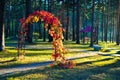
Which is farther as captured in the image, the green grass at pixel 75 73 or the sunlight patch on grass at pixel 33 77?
the green grass at pixel 75 73

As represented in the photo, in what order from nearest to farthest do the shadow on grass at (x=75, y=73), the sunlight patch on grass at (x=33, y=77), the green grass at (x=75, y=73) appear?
the sunlight patch on grass at (x=33, y=77) → the green grass at (x=75, y=73) → the shadow on grass at (x=75, y=73)

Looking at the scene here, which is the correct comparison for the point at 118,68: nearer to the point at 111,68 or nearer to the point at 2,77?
the point at 111,68

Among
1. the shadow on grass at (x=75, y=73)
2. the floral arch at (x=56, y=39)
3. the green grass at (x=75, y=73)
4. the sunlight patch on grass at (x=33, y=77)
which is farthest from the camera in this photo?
the floral arch at (x=56, y=39)

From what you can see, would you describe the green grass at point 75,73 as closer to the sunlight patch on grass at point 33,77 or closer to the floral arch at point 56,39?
the sunlight patch on grass at point 33,77

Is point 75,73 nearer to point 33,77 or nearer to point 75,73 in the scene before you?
point 75,73

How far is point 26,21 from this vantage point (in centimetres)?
1994

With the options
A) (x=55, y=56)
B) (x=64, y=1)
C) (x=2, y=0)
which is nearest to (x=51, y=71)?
(x=55, y=56)

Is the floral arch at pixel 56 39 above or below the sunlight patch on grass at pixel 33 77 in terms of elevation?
above

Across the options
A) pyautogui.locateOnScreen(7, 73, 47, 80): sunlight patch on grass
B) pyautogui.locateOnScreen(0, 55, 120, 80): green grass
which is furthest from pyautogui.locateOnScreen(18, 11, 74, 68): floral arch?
pyautogui.locateOnScreen(7, 73, 47, 80): sunlight patch on grass

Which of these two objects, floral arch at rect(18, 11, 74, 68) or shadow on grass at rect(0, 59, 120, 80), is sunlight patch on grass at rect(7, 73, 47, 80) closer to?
shadow on grass at rect(0, 59, 120, 80)

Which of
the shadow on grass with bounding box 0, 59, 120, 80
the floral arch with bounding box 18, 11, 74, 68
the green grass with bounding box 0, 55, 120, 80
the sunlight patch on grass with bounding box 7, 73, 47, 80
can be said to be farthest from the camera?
the floral arch with bounding box 18, 11, 74, 68

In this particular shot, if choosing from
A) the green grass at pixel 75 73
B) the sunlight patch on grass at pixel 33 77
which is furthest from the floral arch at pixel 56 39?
the sunlight patch on grass at pixel 33 77

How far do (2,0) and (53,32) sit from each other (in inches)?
356

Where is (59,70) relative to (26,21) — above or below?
below
